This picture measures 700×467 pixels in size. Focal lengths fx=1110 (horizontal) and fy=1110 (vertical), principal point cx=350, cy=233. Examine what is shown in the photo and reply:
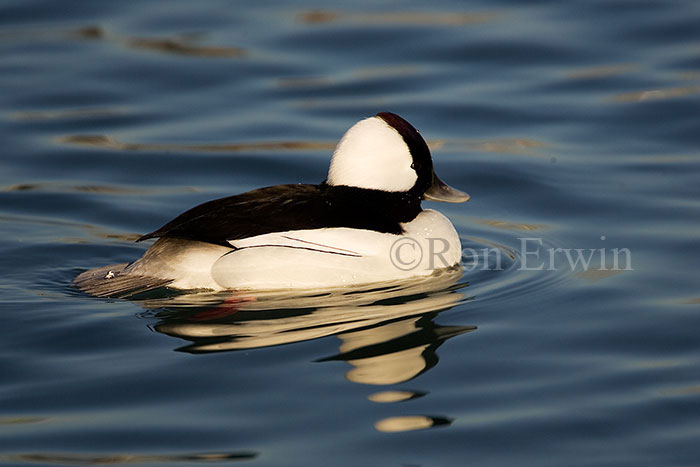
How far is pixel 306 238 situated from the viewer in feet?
21.5

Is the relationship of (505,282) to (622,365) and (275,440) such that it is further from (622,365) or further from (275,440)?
(275,440)

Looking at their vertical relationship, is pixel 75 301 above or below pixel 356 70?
below

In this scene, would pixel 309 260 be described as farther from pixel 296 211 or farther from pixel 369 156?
pixel 369 156

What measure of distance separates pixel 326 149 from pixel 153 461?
217 inches

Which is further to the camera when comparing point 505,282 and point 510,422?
point 505,282

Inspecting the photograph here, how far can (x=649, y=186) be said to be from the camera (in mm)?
8781

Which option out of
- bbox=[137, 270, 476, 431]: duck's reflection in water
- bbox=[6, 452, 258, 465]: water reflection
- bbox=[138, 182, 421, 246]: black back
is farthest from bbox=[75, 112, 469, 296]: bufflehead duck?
bbox=[6, 452, 258, 465]: water reflection

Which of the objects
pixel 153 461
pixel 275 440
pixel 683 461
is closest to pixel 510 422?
pixel 683 461

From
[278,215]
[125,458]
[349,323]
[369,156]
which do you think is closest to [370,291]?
[349,323]

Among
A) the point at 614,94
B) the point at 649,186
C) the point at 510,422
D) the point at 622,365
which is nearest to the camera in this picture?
the point at 510,422

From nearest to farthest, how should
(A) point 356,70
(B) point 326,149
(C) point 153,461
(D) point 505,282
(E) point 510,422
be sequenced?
1. (C) point 153,461
2. (E) point 510,422
3. (D) point 505,282
4. (B) point 326,149
5. (A) point 356,70

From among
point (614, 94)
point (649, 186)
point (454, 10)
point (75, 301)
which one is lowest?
point (75, 301)

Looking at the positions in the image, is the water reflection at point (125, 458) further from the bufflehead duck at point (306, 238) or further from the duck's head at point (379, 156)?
the duck's head at point (379, 156)

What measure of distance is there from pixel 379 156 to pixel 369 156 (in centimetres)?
7
